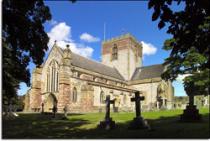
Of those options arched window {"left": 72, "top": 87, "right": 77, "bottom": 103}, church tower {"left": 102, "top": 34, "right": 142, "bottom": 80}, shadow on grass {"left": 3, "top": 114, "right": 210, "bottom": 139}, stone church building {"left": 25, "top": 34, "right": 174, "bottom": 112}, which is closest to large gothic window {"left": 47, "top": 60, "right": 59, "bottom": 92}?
stone church building {"left": 25, "top": 34, "right": 174, "bottom": 112}

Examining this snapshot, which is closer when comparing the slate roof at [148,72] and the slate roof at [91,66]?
the slate roof at [91,66]

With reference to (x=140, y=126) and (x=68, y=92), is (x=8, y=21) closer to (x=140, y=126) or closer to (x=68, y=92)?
(x=140, y=126)

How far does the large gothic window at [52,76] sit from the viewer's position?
44844 mm

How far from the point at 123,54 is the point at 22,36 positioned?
5497cm

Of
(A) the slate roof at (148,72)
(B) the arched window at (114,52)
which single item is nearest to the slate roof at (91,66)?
(A) the slate roof at (148,72)

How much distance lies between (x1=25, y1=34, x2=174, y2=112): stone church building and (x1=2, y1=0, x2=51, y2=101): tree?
1543cm

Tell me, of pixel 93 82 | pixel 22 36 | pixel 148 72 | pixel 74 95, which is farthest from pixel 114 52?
pixel 22 36

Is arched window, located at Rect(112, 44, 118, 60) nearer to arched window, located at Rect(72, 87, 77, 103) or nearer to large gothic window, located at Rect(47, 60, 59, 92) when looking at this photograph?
large gothic window, located at Rect(47, 60, 59, 92)

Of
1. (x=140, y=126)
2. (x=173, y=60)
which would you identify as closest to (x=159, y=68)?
(x=173, y=60)

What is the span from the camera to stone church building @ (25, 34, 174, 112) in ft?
139

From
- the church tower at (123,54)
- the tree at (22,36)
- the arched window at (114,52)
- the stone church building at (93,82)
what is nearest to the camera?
the tree at (22,36)

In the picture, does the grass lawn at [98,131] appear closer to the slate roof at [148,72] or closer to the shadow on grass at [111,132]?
the shadow on grass at [111,132]

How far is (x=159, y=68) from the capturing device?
60969 millimetres

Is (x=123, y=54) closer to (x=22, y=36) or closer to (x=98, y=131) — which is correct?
(x=98, y=131)
